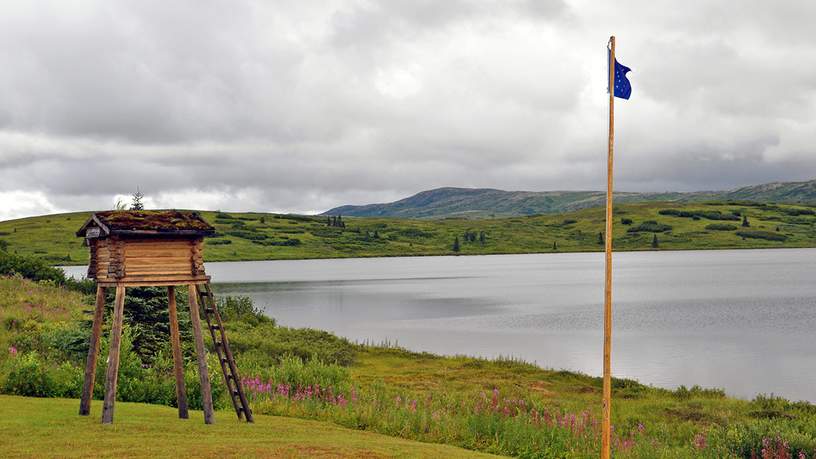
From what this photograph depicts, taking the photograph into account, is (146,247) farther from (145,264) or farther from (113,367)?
(113,367)

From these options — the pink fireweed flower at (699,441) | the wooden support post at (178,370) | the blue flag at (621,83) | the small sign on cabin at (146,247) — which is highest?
the blue flag at (621,83)

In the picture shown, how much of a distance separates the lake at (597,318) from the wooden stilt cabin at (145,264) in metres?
30.7

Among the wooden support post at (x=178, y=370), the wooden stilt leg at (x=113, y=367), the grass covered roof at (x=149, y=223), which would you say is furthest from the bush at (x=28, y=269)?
the wooden stilt leg at (x=113, y=367)

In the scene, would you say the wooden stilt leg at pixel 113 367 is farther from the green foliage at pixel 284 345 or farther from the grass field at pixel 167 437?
the green foliage at pixel 284 345

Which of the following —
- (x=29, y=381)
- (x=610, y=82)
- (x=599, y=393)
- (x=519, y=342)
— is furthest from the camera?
(x=519, y=342)

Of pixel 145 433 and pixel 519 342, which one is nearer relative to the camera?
pixel 145 433

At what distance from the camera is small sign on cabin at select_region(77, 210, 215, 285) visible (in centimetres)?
2022

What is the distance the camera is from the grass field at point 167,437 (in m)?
16.0

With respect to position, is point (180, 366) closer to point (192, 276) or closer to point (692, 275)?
point (192, 276)

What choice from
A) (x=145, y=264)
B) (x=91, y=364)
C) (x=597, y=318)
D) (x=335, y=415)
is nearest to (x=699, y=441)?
(x=335, y=415)

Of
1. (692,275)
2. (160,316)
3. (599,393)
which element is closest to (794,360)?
(599,393)

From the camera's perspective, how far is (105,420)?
1877 cm

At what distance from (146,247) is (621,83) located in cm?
Answer: 1312

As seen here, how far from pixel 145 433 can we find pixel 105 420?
154cm
